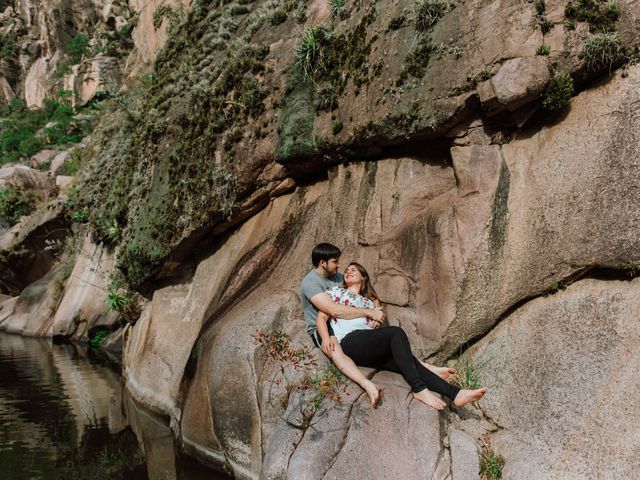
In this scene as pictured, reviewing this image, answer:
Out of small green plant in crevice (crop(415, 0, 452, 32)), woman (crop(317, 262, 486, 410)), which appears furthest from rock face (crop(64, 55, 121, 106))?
woman (crop(317, 262, 486, 410))

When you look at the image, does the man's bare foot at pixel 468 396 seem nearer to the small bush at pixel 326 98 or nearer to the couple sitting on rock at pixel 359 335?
the couple sitting on rock at pixel 359 335

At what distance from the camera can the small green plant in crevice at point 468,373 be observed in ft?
22.6

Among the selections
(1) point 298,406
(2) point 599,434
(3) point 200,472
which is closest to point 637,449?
(2) point 599,434

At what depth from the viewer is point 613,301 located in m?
6.18

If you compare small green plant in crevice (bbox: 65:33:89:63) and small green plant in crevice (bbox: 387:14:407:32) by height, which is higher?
small green plant in crevice (bbox: 65:33:89:63)

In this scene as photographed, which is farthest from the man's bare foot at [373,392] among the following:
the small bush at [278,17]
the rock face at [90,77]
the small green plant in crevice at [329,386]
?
the rock face at [90,77]

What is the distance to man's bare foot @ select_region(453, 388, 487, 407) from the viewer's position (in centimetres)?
615

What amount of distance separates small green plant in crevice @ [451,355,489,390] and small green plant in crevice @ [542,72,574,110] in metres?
3.45

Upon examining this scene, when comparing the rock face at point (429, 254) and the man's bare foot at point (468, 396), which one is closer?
the man's bare foot at point (468, 396)

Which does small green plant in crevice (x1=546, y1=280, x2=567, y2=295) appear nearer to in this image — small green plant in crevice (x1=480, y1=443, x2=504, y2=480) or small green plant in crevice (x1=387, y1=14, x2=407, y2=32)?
small green plant in crevice (x1=480, y1=443, x2=504, y2=480)

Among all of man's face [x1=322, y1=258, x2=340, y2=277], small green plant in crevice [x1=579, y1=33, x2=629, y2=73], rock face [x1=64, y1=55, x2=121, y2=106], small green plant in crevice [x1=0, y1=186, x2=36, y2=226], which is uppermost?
rock face [x1=64, y1=55, x2=121, y2=106]

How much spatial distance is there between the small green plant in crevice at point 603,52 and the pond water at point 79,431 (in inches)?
299

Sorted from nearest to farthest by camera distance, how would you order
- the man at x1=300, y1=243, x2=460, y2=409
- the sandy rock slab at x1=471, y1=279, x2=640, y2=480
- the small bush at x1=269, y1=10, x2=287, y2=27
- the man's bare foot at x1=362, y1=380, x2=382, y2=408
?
the sandy rock slab at x1=471, y1=279, x2=640, y2=480
the man's bare foot at x1=362, y1=380, x2=382, y2=408
the man at x1=300, y1=243, x2=460, y2=409
the small bush at x1=269, y1=10, x2=287, y2=27

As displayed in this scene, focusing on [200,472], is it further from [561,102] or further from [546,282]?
[561,102]
